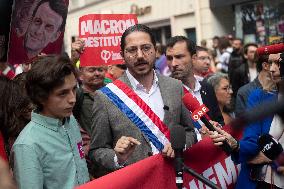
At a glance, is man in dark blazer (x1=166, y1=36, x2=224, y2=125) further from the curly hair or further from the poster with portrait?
the curly hair

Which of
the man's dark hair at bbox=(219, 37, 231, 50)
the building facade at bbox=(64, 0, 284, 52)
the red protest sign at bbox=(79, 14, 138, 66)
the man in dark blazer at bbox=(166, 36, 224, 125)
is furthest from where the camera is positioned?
the building facade at bbox=(64, 0, 284, 52)

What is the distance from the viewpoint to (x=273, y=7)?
14859 mm

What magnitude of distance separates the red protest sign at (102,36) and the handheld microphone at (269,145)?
2.06 m

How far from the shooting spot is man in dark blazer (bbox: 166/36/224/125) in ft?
14.8

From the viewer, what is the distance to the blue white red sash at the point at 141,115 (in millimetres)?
3258

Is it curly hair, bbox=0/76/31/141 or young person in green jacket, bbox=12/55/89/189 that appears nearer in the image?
young person in green jacket, bbox=12/55/89/189

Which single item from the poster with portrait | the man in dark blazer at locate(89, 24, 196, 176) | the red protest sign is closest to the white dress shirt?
the man in dark blazer at locate(89, 24, 196, 176)

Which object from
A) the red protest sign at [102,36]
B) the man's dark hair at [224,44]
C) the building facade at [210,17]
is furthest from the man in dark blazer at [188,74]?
the building facade at [210,17]

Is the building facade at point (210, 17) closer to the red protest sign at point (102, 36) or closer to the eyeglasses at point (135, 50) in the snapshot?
the red protest sign at point (102, 36)

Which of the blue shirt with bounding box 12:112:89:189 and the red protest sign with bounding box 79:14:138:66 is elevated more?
the red protest sign with bounding box 79:14:138:66

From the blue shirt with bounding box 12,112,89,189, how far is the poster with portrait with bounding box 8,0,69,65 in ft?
3.82

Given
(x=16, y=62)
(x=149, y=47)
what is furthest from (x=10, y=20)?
(x=149, y=47)

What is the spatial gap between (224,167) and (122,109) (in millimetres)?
755

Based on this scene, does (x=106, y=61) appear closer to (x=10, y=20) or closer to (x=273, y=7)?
(x=10, y=20)
